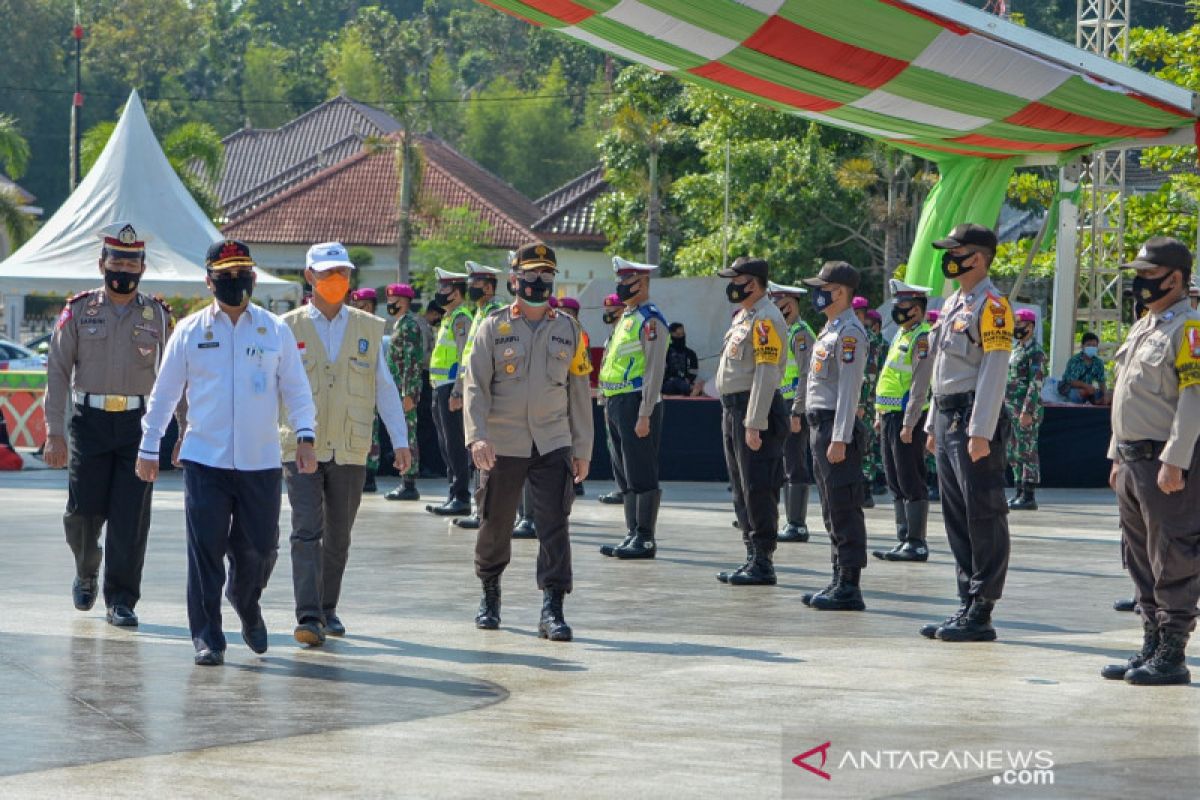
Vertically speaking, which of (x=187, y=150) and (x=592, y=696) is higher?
(x=187, y=150)

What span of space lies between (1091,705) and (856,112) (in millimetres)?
10995

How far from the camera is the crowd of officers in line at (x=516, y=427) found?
852 centimetres

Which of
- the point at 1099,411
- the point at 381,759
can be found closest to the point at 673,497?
the point at 1099,411

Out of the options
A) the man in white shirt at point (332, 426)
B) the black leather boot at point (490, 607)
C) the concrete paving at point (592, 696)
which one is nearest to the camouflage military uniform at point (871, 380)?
the concrete paving at point (592, 696)

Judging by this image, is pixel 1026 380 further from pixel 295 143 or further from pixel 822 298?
pixel 295 143

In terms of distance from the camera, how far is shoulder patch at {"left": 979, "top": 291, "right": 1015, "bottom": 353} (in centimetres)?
938

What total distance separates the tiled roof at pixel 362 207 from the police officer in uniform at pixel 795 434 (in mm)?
46346

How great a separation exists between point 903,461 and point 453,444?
415 cm

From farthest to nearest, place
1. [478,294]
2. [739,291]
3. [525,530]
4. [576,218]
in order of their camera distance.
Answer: [576,218], [478,294], [525,530], [739,291]

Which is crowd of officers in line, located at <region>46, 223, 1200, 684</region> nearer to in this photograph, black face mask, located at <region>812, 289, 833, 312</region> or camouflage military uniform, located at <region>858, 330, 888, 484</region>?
black face mask, located at <region>812, 289, 833, 312</region>

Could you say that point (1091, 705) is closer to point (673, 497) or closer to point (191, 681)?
point (191, 681)

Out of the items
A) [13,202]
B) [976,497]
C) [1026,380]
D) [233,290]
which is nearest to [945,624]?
[976,497]

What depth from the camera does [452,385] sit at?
16469mm

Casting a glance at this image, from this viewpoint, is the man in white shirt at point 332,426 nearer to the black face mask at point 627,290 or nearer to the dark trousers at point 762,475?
the dark trousers at point 762,475
